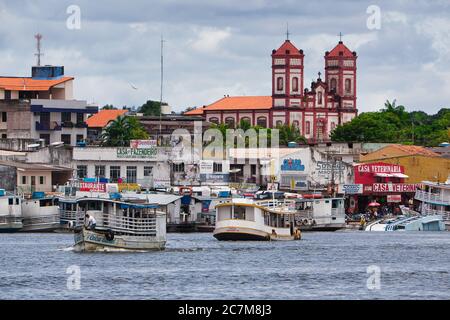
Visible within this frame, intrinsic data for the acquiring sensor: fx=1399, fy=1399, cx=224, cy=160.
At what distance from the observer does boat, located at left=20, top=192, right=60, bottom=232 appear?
10562cm

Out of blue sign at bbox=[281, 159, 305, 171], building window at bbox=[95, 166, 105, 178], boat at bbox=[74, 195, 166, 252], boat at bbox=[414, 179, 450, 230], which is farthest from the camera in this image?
blue sign at bbox=[281, 159, 305, 171]

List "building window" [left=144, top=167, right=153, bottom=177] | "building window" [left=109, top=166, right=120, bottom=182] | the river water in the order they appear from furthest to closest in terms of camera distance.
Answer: "building window" [left=144, top=167, right=153, bottom=177]
"building window" [left=109, top=166, right=120, bottom=182]
the river water

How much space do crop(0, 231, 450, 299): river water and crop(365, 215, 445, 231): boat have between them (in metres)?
26.6

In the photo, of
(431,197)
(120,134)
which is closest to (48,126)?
(120,134)

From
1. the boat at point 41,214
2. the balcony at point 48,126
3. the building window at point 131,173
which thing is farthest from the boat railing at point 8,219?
the balcony at point 48,126

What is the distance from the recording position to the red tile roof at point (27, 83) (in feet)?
481

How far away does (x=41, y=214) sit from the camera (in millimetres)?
106062

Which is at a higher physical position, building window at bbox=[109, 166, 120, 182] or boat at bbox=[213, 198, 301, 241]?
building window at bbox=[109, 166, 120, 182]

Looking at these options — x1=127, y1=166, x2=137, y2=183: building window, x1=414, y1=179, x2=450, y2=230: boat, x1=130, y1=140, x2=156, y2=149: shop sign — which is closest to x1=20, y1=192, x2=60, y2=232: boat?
x1=127, y1=166, x2=137, y2=183: building window

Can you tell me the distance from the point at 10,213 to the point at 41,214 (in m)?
3.46

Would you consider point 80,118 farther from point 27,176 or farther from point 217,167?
point 27,176

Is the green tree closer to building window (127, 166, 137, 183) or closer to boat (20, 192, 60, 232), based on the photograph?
building window (127, 166, 137, 183)

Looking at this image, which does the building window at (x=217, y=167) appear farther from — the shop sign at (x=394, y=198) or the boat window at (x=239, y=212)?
the boat window at (x=239, y=212)
